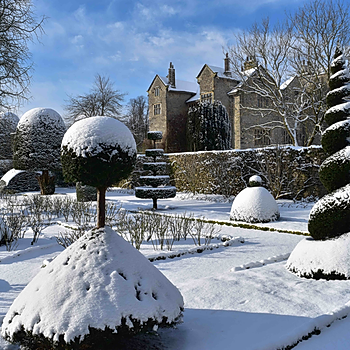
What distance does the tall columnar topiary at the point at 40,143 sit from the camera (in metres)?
16.2

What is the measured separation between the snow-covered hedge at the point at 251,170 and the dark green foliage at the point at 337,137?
779 cm

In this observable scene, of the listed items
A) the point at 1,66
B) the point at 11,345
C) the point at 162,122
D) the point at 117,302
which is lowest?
the point at 11,345

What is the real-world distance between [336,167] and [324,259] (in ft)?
4.27

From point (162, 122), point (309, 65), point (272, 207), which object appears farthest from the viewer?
point (162, 122)

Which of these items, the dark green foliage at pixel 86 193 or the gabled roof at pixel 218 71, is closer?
the dark green foliage at pixel 86 193

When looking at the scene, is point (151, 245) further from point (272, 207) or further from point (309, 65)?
point (309, 65)

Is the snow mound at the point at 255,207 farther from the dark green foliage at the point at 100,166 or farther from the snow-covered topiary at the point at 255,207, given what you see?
the dark green foliage at the point at 100,166

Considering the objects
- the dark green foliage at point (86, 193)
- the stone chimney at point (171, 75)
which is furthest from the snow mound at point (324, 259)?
the stone chimney at point (171, 75)

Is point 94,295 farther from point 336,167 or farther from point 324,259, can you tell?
point 336,167

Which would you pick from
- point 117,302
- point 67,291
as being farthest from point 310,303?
point 67,291

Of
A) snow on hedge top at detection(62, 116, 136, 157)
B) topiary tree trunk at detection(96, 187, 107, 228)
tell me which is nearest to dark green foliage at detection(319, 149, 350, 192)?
snow on hedge top at detection(62, 116, 136, 157)

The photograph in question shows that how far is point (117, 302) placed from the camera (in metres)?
2.31

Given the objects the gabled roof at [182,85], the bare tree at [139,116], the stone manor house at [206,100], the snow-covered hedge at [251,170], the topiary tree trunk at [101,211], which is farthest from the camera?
the bare tree at [139,116]

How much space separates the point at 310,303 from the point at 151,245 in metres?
3.55
